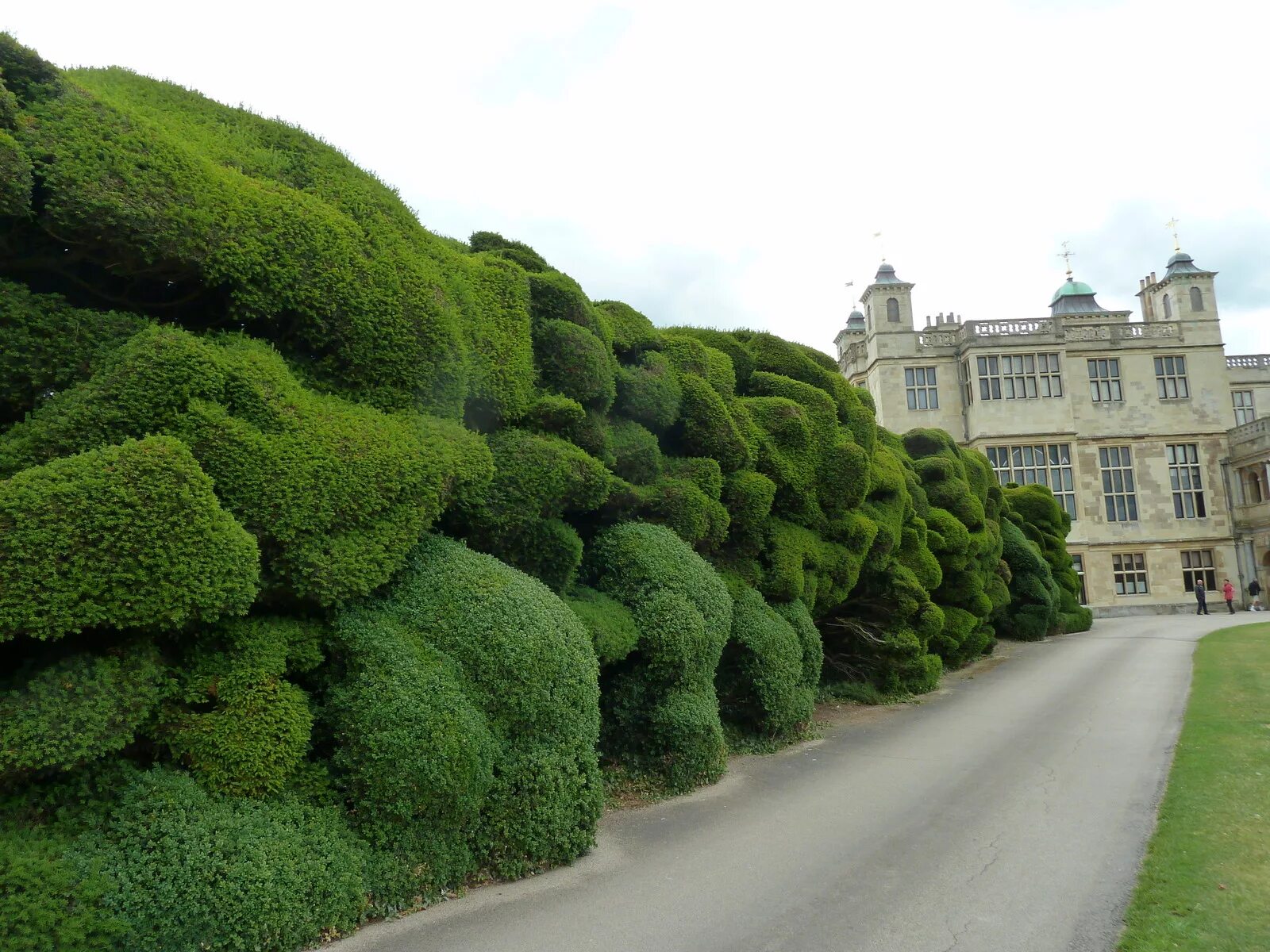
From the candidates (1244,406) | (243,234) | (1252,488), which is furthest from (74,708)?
(1244,406)

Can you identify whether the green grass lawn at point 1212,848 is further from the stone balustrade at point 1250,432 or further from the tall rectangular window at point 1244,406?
the tall rectangular window at point 1244,406

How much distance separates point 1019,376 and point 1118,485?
24.1 feet

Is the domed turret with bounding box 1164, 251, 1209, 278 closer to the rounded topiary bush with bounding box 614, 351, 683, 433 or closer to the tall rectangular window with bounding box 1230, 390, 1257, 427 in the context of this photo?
the tall rectangular window with bounding box 1230, 390, 1257, 427

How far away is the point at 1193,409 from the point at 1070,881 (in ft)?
143

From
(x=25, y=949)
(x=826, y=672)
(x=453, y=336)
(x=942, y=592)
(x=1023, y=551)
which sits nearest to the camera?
(x=25, y=949)

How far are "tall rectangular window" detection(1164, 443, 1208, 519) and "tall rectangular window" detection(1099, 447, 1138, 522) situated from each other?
1879 millimetres

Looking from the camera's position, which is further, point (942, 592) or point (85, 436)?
point (942, 592)

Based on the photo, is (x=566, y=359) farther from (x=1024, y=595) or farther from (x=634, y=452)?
(x=1024, y=595)

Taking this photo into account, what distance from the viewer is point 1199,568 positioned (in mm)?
41156

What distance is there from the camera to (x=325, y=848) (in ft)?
20.1

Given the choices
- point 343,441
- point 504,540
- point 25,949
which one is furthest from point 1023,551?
point 25,949

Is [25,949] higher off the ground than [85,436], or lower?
lower

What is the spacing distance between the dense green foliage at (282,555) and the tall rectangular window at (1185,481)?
4050cm

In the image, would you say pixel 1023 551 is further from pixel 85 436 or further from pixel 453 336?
pixel 85 436
